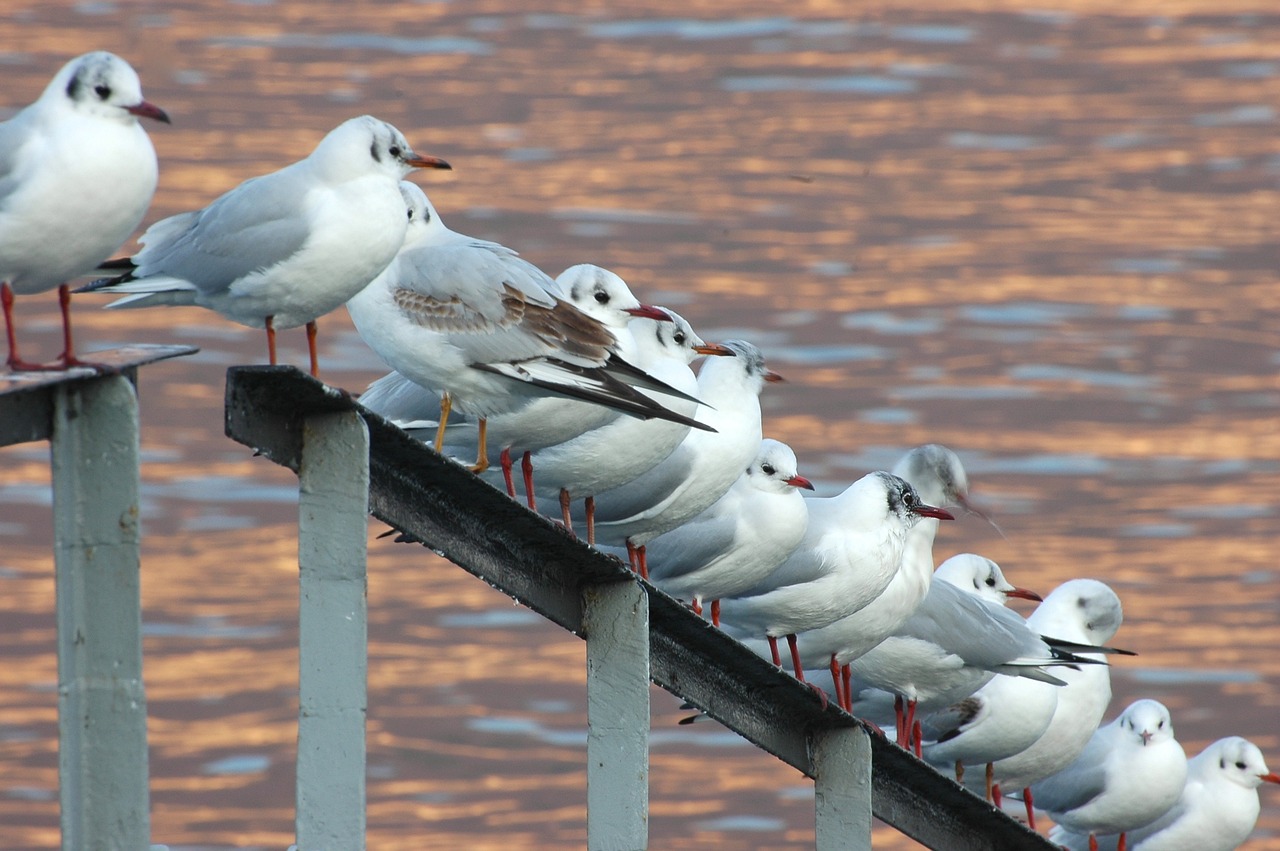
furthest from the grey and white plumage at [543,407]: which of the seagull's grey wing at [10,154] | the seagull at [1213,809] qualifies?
the seagull at [1213,809]

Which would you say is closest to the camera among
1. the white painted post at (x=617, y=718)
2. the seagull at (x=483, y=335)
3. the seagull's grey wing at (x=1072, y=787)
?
the white painted post at (x=617, y=718)

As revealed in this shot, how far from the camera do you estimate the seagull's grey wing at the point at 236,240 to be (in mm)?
5289

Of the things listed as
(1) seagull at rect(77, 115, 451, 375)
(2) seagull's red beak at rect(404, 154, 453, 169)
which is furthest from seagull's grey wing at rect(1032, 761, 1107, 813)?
(1) seagull at rect(77, 115, 451, 375)

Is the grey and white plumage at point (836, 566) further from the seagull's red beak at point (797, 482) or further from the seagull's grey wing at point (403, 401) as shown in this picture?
the seagull's grey wing at point (403, 401)

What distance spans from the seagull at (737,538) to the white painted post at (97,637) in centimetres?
342

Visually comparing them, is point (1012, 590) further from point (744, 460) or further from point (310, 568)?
point (310, 568)

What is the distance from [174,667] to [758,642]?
64.6 feet

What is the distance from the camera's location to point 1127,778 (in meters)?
9.25

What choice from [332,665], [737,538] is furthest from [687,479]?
[332,665]

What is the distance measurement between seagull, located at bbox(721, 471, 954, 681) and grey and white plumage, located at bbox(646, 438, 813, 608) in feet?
0.49

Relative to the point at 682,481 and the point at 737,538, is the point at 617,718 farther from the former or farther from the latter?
the point at 737,538

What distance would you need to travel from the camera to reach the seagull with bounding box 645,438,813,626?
A: 7164 mm

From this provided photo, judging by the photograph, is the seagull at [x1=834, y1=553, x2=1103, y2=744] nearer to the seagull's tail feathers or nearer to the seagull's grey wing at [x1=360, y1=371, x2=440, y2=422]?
the seagull's grey wing at [x1=360, y1=371, x2=440, y2=422]

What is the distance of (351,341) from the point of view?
112 feet
